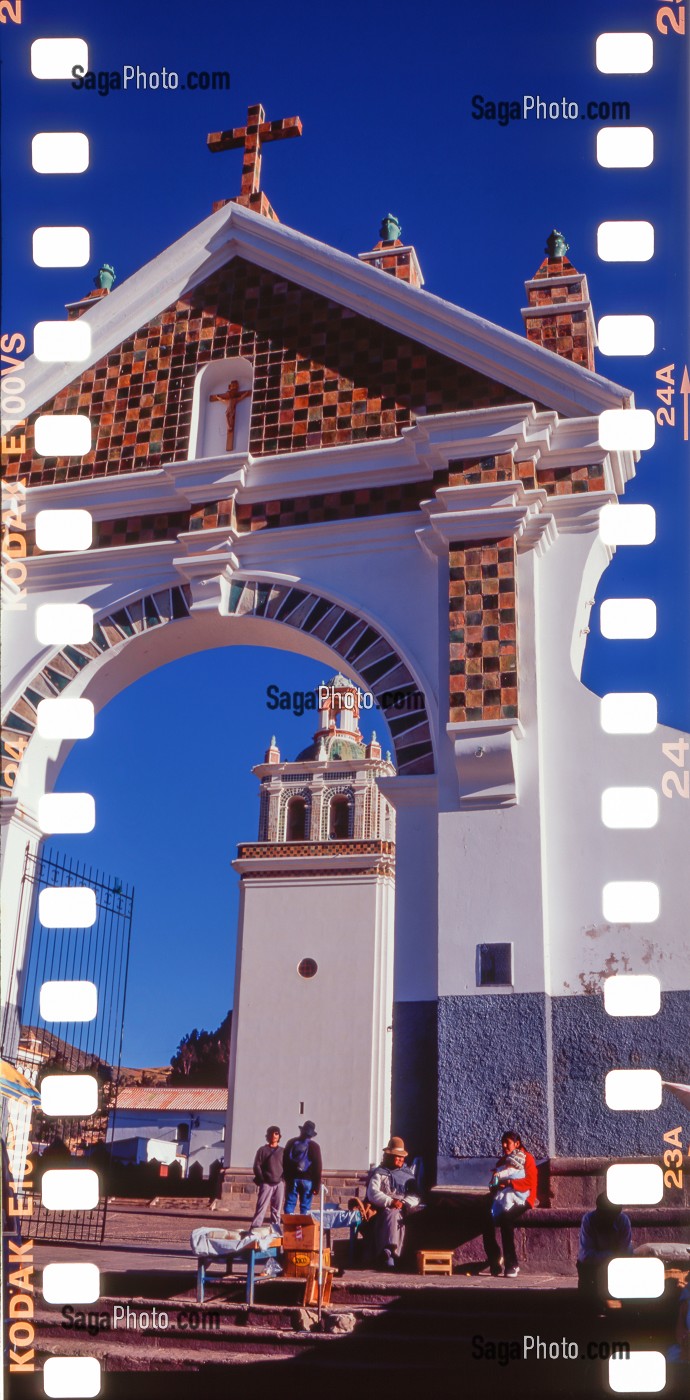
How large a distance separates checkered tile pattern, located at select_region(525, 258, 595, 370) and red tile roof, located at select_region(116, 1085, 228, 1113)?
29455 millimetres

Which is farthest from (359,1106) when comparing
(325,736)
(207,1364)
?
(207,1364)

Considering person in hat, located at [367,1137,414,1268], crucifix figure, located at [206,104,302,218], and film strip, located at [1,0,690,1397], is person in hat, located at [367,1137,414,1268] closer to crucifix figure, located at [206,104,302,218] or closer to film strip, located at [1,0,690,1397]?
film strip, located at [1,0,690,1397]

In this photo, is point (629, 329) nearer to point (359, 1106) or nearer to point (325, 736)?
point (359, 1106)

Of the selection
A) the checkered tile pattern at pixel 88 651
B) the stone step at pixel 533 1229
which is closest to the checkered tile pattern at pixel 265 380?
the checkered tile pattern at pixel 88 651

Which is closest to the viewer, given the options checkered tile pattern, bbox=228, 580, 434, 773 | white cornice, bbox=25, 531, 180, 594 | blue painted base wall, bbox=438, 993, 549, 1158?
blue painted base wall, bbox=438, 993, 549, 1158

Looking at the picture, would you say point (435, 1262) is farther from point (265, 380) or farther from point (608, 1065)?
point (265, 380)

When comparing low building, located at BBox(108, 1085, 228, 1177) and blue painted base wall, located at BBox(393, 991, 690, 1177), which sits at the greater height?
low building, located at BBox(108, 1085, 228, 1177)

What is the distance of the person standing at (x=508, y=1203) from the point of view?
272 inches

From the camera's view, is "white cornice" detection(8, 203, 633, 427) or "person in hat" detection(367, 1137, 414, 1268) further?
"white cornice" detection(8, 203, 633, 427)

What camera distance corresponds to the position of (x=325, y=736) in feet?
84.6

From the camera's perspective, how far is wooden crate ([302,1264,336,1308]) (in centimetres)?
639

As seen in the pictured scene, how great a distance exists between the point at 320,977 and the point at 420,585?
592 inches

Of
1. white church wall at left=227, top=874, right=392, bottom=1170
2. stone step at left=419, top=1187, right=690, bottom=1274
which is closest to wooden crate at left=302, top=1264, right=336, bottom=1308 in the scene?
stone step at left=419, top=1187, right=690, bottom=1274

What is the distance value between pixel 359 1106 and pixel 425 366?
1505cm
